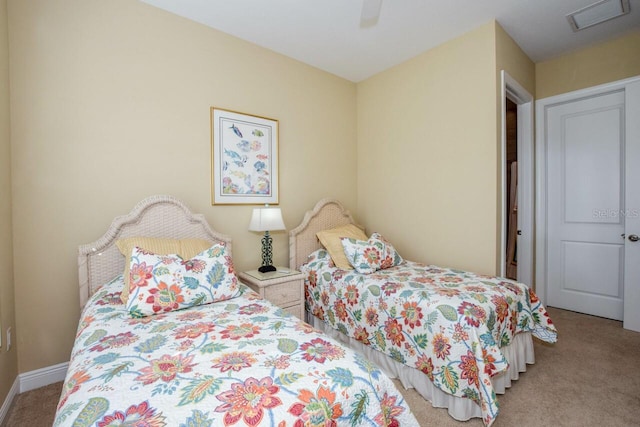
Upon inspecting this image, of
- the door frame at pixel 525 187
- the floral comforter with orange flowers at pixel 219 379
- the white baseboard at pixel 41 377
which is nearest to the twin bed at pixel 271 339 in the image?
the floral comforter with orange flowers at pixel 219 379

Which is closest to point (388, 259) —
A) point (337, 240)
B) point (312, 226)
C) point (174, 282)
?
point (337, 240)

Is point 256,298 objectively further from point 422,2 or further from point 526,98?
point 526,98

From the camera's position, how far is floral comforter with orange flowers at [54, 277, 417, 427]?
84cm

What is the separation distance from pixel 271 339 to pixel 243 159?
1.80 m

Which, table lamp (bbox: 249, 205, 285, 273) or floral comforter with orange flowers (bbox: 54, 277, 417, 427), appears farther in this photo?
table lamp (bbox: 249, 205, 285, 273)

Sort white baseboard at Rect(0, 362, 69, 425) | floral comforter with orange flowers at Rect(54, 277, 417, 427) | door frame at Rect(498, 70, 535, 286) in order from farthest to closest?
door frame at Rect(498, 70, 535, 286) → white baseboard at Rect(0, 362, 69, 425) → floral comforter with orange flowers at Rect(54, 277, 417, 427)

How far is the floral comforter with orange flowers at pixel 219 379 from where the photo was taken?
0.84 m

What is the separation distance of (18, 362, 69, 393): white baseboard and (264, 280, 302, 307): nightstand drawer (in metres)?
1.39

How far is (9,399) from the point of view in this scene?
1.74 metres

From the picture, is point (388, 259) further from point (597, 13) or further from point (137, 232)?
point (597, 13)

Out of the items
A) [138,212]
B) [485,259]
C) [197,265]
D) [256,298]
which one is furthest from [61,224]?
[485,259]

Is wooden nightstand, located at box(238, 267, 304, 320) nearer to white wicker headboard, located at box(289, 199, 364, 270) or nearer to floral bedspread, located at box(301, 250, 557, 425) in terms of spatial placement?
floral bedspread, located at box(301, 250, 557, 425)

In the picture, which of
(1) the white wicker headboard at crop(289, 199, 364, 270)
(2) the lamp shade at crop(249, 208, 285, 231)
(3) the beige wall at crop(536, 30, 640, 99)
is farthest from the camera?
(1) the white wicker headboard at crop(289, 199, 364, 270)

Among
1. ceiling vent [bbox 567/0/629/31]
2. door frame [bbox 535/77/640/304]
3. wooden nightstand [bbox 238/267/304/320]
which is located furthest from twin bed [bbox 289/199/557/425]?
ceiling vent [bbox 567/0/629/31]
